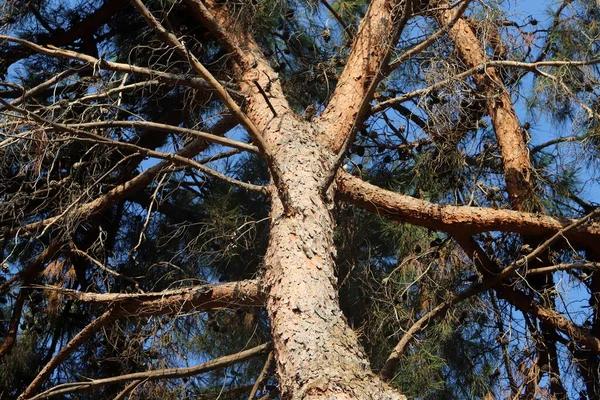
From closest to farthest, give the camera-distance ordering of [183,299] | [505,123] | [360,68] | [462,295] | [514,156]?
[183,299], [462,295], [360,68], [514,156], [505,123]

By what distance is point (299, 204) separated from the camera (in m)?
3.47

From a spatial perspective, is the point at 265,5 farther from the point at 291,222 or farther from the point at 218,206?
the point at 291,222

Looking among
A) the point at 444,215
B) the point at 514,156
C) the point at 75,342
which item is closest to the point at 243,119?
the point at 444,215

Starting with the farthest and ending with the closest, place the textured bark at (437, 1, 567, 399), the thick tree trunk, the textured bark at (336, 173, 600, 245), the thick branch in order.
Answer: the textured bark at (437, 1, 567, 399), the textured bark at (336, 173, 600, 245), the thick branch, the thick tree trunk

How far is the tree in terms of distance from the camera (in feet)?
11.8

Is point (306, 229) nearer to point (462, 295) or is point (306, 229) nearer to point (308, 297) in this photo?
point (308, 297)

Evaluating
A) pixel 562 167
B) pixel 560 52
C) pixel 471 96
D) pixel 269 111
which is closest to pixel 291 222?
pixel 269 111

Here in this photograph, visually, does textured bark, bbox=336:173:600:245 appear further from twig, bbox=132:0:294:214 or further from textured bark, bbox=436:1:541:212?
twig, bbox=132:0:294:214

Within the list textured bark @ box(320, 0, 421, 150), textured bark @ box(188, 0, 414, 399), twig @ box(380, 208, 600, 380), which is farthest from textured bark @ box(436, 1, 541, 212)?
textured bark @ box(188, 0, 414, 399)

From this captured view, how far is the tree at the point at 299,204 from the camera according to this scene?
11.8 ft

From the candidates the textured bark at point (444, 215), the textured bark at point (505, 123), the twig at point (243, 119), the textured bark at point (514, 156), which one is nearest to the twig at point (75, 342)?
the twig at point (243, 119)

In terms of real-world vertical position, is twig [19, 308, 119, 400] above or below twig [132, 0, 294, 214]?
below

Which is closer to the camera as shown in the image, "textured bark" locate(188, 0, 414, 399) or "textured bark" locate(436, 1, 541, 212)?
"textured bark" locate(188, 0, 414, 399)

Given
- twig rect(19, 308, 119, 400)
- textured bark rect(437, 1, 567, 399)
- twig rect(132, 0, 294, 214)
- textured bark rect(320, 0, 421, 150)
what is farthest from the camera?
textured bark rect(437, 1, 567, 399)
